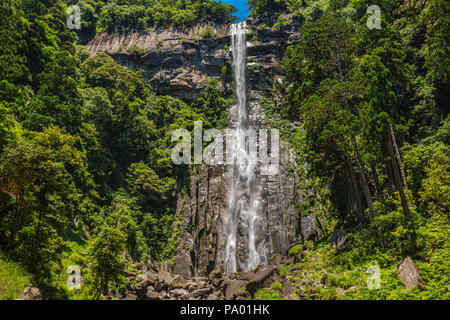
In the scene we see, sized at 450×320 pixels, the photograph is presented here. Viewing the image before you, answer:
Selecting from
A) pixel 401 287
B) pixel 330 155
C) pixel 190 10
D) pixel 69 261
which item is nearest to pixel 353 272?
pixel 401 287

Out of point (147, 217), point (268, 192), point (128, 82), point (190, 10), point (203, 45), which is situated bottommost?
point (147, 217)

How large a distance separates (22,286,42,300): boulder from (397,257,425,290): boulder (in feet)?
54.7

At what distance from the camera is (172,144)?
40.6 m

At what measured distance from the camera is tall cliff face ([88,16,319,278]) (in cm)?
3247

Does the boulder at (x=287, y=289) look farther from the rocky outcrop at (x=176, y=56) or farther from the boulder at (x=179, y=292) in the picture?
the rocky outcrop at (x=176, y=56)

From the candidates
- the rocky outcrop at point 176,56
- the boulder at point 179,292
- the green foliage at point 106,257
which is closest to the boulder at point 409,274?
the green foliage at point 106,257

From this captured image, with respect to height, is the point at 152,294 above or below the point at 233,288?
below

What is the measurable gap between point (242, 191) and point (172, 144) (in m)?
11.1

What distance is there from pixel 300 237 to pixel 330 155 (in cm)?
976

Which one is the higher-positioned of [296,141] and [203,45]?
[203,45]

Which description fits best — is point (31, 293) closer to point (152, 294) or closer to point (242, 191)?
point (152, 294)

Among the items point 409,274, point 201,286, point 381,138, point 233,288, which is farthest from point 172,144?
point 409,274

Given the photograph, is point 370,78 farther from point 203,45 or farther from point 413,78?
point 203,45

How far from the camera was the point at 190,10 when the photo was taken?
55.2m
